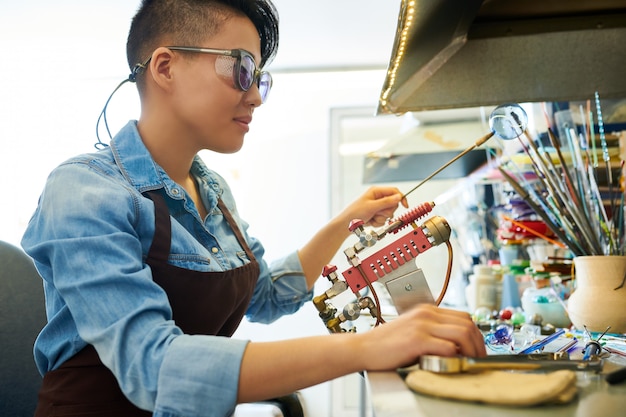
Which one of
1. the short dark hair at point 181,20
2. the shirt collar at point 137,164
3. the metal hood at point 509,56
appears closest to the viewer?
the shirt collar at point 137,164

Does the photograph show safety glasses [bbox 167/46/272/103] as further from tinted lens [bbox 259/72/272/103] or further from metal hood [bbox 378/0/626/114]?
metal hood [bbox 378/0/626/114]

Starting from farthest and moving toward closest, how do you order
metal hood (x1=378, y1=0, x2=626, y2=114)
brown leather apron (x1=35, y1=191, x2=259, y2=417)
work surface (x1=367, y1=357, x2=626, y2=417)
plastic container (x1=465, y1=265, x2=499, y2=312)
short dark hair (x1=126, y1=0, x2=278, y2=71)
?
plastic container (x1=465, y1=265, x2=499, y2=312), metal hood (x1=378, y1=0, x2=626, y2=114), short dark hair (x1=126, y1=0, x2=278, y2=71), brown leather apron (x1=35, y1=191, x2=259, y2=417), work surface (x1=367, y1=357, x2=626, y2=417)

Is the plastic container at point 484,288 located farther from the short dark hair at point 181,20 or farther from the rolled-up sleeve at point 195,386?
the rolled-up sleeve at point 195,386

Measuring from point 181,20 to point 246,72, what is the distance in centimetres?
20

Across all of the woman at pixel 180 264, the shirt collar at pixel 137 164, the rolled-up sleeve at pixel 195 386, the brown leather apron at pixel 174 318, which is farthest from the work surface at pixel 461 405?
the shirt collar at pixel 137 164

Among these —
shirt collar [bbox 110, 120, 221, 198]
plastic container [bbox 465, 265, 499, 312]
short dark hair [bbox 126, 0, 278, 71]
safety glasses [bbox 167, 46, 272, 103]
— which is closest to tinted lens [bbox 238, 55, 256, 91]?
safety glasses [bbox 167, 46, 272, 103]

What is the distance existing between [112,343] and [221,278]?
0.34 metres

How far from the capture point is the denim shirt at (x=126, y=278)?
2.42ft

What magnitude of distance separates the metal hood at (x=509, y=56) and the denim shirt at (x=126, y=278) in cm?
59

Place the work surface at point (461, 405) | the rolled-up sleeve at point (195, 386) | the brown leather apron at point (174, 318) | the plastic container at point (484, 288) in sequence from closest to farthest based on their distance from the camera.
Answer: the work surface at point (461, 405)
the rolled-up sleeve at point (195, 386)
the brown leather apron at point (174, 318)
the plastic container at point (484, 288)

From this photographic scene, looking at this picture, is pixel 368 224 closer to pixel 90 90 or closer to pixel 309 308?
pixel 309 308

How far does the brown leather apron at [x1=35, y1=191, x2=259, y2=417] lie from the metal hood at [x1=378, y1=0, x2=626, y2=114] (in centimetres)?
61

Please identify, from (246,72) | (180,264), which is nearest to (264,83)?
(246,72)

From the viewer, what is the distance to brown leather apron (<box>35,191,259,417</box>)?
964 mm
